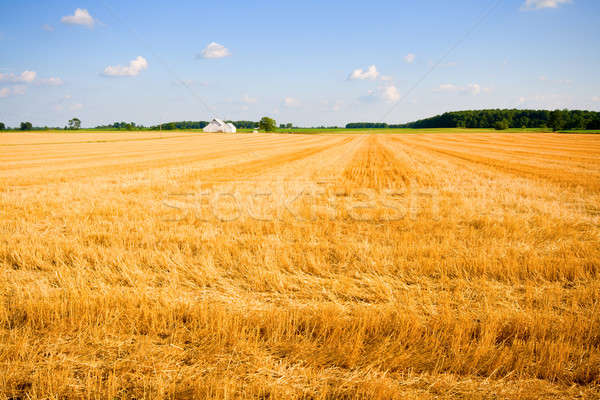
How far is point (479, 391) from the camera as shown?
2713 millimetres

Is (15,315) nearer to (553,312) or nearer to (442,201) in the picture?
(553,312)

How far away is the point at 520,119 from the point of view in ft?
483

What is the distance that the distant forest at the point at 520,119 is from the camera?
4771 inches

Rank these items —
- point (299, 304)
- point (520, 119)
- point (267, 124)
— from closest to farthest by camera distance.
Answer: point (299, 304) → point (520, 119) → point (267, 124)

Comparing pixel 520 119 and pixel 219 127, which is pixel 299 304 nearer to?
pixel 219 127

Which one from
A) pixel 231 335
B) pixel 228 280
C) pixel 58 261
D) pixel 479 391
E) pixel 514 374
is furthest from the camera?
pixel 58 261

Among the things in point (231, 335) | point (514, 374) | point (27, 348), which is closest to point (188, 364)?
point (231, 335)

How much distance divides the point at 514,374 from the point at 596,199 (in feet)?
37.3

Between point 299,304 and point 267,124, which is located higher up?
point 267,124

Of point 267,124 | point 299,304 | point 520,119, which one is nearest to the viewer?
point 299,304

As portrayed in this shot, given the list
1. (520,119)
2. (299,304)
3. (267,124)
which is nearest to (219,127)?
(267,124)

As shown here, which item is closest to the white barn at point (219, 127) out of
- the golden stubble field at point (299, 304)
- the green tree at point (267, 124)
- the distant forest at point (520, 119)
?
the green tree at point (267, 124)

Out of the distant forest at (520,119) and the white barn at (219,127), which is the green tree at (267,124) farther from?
the distant forest at (520,119)

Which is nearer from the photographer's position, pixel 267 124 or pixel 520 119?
pixel 520 119
